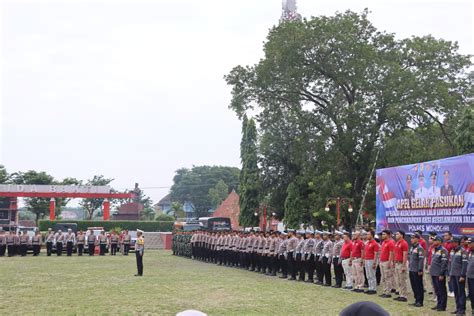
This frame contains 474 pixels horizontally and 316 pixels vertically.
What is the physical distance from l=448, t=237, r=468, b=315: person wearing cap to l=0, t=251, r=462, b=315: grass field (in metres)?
0.70

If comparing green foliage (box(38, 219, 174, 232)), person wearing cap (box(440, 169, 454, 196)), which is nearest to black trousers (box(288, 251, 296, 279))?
person wearing cap (box(440, 169, 454, 196))

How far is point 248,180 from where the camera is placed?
53.6m

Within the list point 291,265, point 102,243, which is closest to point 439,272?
point 291,265

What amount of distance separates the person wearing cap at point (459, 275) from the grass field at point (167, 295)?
2.28 ft

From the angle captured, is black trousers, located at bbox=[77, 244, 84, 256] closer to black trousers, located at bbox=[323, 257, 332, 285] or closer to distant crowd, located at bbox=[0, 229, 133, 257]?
distant crowd, located at bbox=[0, 229, 133, 257]

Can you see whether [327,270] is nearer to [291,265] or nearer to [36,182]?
[291,265]

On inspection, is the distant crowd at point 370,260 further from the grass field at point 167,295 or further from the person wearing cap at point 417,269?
the grass field at point 167,295

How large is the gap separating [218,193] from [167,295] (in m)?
87.3

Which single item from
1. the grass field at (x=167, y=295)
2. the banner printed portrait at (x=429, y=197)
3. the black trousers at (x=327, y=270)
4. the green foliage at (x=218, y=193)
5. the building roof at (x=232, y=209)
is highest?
the green foliage at (x=218, y=193)

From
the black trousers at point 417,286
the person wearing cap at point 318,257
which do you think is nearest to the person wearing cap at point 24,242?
the person wearing cap at point 318,257

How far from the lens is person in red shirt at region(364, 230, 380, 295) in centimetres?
1830

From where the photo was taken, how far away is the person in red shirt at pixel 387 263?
1752 centimetres

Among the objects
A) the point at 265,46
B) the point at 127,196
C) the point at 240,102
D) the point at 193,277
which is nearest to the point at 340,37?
the point at 265,46

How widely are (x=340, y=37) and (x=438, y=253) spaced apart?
73.6ft
